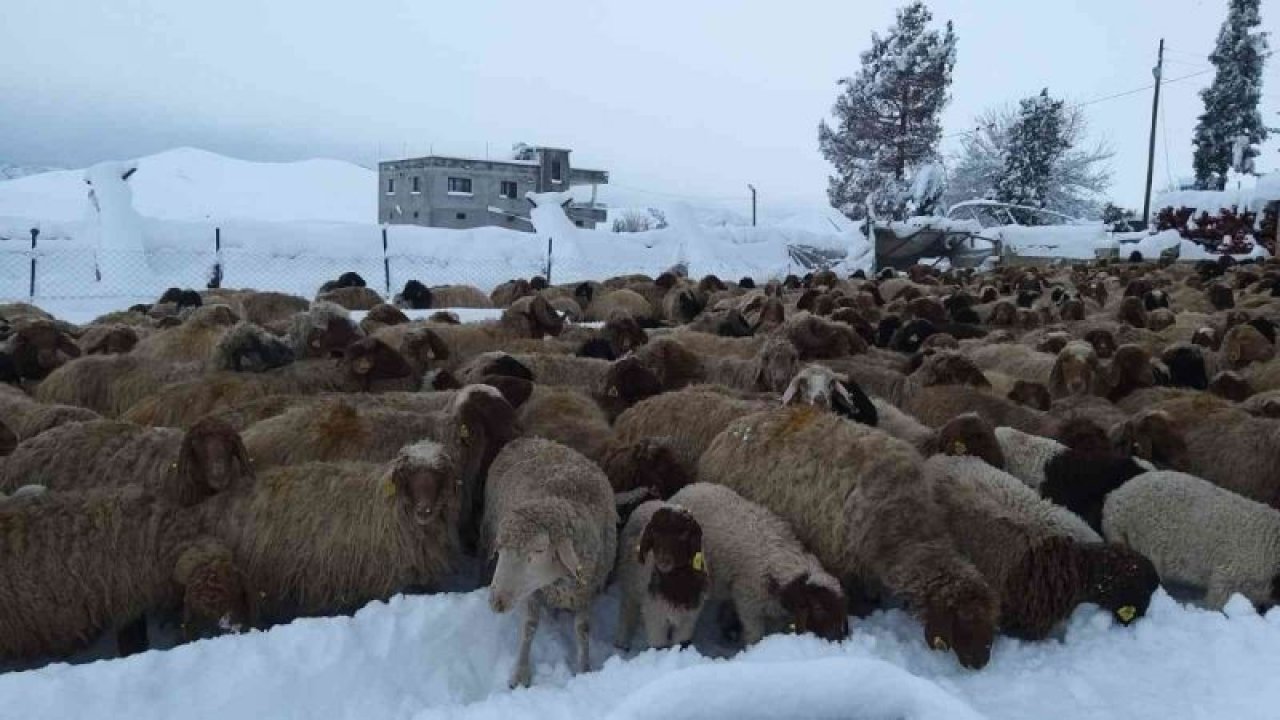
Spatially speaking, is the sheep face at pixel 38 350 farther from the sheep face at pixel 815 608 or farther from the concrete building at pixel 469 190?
the concrete building at pixel 469 190

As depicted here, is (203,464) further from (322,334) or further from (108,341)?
(108,341)

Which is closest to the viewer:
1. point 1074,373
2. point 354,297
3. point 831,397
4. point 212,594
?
point 212,594

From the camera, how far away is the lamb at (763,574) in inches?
187

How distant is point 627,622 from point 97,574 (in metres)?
2.69

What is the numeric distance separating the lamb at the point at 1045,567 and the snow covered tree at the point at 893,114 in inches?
1661

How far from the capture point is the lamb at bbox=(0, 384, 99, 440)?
700 cm

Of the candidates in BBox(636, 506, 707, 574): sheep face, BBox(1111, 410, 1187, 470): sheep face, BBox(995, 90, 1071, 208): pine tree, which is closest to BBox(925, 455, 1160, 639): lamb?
BBox(636, 506, 707, 574): sheep face

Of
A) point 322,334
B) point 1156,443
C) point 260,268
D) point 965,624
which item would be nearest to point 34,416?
point 322,334

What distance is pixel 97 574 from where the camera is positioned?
4.98 meters

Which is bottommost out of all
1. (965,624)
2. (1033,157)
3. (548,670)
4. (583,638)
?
(548,670)

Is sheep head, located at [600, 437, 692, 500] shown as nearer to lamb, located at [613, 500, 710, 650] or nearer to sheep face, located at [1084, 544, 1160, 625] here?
lamb, located at [613, 500, 710, 650]

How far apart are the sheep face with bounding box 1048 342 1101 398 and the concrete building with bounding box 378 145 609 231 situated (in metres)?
49.7

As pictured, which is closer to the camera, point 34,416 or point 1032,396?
point 34,416

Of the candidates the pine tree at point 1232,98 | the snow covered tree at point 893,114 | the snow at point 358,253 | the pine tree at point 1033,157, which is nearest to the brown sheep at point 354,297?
the snow at point 358,253
